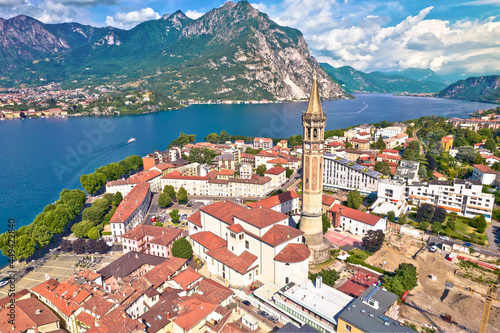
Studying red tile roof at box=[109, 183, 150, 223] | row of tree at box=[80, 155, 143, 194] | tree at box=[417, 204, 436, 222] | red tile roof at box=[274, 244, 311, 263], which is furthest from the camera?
row of tree at box=[80, 155, 143, 194]

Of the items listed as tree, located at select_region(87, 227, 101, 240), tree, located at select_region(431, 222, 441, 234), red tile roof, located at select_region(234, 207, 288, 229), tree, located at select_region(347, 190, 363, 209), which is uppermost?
red tile roof, located at select_region(234, 207, 288, 229)

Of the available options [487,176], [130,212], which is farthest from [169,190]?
[487,176]

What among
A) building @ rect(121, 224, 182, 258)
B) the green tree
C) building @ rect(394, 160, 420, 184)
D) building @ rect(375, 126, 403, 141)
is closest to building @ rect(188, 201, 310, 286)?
building @ rect(121, 224, 182, 258)

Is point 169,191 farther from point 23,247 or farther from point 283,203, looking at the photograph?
point 23,247

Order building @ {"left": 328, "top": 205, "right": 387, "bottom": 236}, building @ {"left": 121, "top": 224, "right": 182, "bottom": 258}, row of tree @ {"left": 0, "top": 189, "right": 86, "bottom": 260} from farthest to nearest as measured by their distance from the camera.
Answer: building @ {"left": 328, "top": 205, "right": 387, "bottom": 236} < building @ {"left": 121, "top": 224, "right": 182, "bottom": 258} < row of tree @ {"left": 0, "top": 189, "right": 86, "bottom": 260}

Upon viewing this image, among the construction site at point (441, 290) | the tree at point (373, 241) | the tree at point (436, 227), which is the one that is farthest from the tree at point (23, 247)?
the tree at point (436, 227)

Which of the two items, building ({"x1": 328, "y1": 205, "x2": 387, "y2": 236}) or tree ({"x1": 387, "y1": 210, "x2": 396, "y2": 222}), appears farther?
tree ({"x1": 387, "y1": 210, "x2": 396, "y2": 222})

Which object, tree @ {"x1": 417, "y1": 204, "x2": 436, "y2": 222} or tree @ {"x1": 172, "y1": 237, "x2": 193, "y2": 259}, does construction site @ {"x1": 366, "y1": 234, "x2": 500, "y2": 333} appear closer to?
tree @ {"x1": 417, "y1": 204, "x2": 436, "y2": 222}
